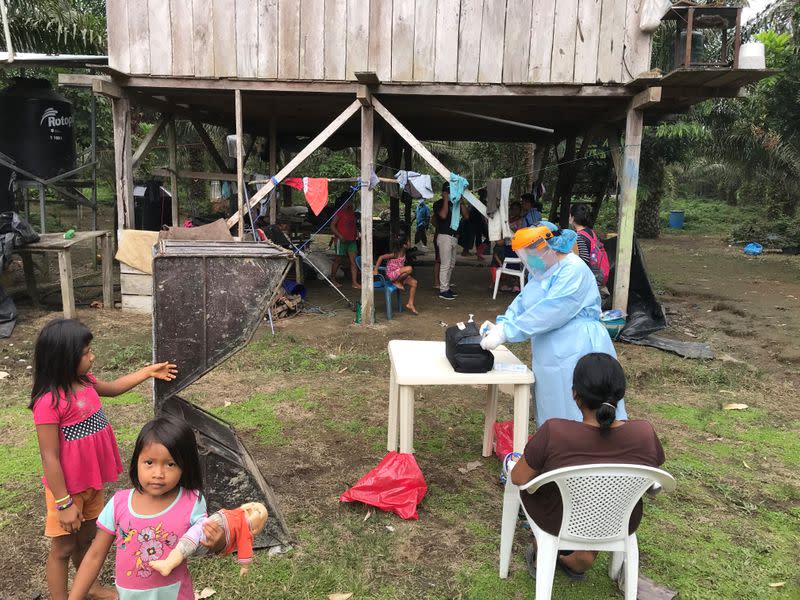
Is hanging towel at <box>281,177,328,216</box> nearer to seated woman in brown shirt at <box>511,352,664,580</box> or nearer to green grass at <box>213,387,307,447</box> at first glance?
green grass at <box>213,387,307,447</box>

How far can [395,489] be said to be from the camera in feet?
11.3

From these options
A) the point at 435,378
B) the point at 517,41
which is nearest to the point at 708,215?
the point at 517,41

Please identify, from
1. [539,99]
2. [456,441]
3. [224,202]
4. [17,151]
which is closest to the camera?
[456,441]

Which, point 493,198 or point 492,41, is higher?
point 492,41

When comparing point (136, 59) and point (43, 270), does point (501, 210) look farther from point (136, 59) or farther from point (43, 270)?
point (43, 270)

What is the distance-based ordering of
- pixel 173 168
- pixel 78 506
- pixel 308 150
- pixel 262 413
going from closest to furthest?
pixel 78 506, pixel 262 413, pixel 308 150, pixel 173 168

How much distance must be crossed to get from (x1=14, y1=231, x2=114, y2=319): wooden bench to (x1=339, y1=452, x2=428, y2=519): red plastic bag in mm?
5645

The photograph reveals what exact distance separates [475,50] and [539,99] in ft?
3.76

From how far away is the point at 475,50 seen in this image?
725 cm

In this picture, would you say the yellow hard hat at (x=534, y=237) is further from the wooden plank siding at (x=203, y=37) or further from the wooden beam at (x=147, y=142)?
the wooden beam at (x=147, y=142)

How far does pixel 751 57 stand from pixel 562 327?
4.62 m

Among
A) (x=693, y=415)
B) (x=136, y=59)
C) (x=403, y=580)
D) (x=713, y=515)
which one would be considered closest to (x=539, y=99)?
(x=693, y=415)

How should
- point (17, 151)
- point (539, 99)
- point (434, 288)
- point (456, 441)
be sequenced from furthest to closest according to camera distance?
point (434, 288) < point (17, 151) < point (539, 99) < point (456, 441)

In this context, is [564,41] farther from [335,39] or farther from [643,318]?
[643,318]
